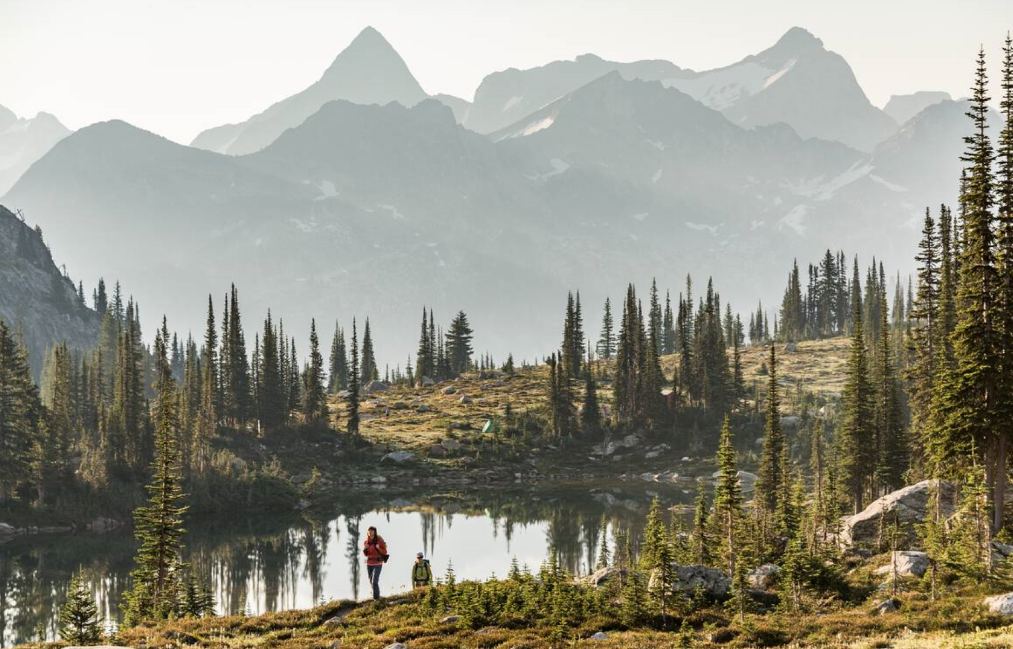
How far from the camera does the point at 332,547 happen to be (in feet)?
272

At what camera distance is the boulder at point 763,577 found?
38375 millimetres

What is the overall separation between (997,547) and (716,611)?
12544 millimetres

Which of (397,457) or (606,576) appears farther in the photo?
(397,457)

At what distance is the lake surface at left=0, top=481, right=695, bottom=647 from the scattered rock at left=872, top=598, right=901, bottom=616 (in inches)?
1400

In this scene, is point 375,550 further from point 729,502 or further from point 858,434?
point 858,434

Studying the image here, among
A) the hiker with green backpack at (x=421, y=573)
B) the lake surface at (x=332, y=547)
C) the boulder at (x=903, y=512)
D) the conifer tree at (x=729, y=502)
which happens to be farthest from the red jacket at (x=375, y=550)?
the lake surface at (x=332, y=547)

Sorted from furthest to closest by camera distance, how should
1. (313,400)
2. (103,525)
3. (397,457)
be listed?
1. (313,400)
2. (397,457)
3. (103,525)

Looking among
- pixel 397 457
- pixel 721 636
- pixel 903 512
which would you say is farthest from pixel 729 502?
pixel 397 457

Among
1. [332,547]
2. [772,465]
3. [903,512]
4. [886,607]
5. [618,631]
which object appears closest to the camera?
[618,631]

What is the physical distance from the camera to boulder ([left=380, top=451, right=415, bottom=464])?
129000mm

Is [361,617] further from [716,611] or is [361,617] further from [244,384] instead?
[244,384]

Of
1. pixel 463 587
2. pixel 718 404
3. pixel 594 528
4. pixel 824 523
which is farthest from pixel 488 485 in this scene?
pixel 463 587

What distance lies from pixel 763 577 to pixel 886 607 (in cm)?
753

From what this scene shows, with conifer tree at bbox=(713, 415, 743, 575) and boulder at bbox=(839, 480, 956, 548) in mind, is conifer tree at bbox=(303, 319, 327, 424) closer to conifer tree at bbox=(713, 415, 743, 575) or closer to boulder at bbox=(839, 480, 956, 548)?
conifer tree at bbox=(713, 415, 743, 575)
